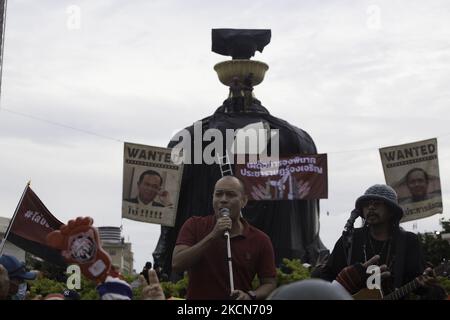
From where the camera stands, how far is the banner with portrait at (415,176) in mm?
17438

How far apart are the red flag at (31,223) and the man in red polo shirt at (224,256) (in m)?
5.16

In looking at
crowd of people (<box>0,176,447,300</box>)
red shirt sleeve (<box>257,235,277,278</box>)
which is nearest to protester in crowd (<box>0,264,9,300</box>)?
crowd of people (<box>0,176,447,300</box>)

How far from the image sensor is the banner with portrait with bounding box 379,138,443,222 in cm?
1744

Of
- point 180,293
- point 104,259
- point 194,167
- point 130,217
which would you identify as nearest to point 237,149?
point 194,167

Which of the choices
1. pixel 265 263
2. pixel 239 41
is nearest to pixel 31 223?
pixel 265 263

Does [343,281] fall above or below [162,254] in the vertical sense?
below

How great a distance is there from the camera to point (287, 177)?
1864 cm

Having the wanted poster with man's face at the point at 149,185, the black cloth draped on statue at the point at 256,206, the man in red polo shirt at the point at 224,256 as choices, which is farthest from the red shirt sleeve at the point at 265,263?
the black cloth draped on statue at the point at 256,206

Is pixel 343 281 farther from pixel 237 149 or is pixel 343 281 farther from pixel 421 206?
pixel 237 149

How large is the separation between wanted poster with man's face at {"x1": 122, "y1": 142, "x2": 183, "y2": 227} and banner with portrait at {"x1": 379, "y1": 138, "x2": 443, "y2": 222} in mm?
3904

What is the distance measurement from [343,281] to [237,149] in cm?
1306

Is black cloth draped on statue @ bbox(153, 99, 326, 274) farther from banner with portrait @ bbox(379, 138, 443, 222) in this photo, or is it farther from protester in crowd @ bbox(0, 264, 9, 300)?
protester in crowd @ bbox(0, 264, 9, 300)

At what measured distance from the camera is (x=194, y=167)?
20594mm

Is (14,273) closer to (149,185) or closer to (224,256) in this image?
(224,256)
